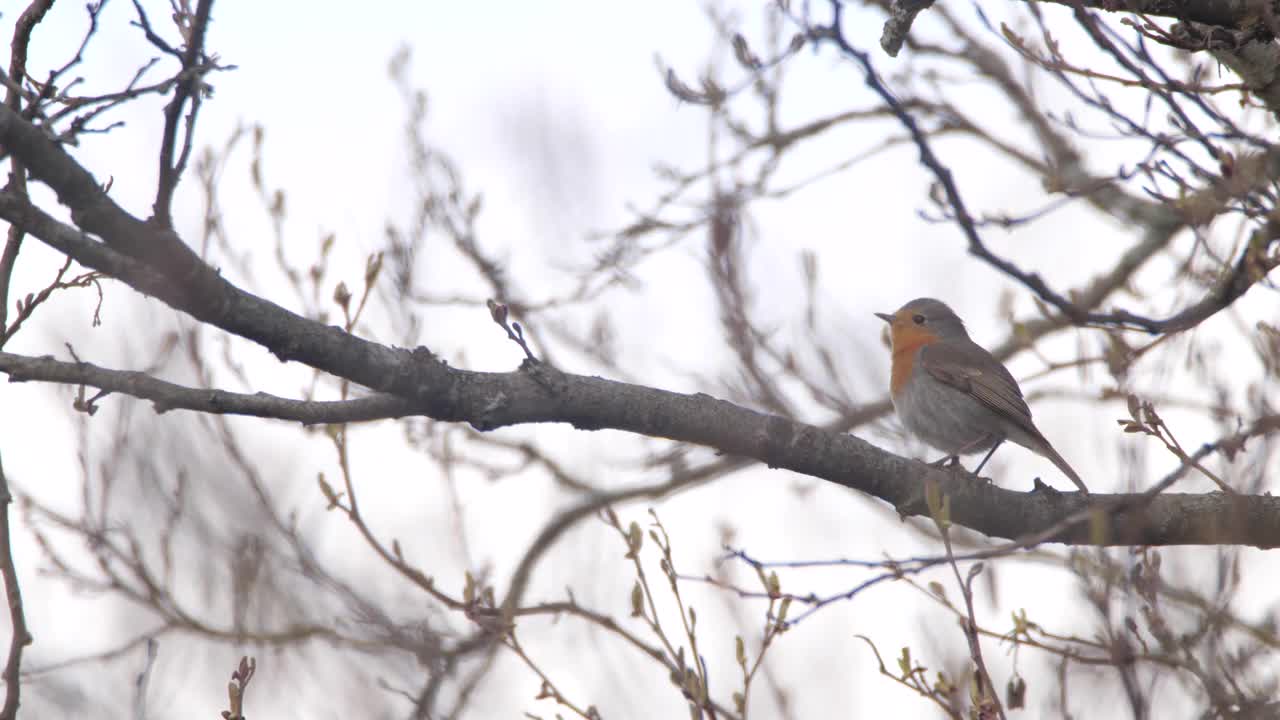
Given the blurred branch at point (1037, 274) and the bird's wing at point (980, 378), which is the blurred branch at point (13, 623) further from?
the bird's wing at point (980, 378)

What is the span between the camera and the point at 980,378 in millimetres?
7070

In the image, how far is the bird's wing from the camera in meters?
6.86

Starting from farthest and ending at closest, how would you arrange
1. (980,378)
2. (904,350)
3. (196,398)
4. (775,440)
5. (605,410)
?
(904,350) → (980,378) → (775,440) → (605,410) → (196,398)

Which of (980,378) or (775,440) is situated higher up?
(980,378)

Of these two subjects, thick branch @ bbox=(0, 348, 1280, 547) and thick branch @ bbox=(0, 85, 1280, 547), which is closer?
thick branch @ bbox=(0, 85, 1280, 547)

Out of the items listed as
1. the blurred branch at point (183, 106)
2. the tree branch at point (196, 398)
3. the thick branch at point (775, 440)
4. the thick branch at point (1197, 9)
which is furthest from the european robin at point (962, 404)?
the blurred branch at point (183, 106)

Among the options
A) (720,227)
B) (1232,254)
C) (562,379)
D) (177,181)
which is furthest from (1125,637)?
(720,227)

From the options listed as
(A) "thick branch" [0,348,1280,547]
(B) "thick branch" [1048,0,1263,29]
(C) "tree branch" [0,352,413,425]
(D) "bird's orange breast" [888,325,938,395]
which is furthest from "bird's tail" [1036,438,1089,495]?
(C) "tree branch" [0,352,413,425]

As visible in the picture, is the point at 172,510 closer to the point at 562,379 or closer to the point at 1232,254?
the point at 562,379

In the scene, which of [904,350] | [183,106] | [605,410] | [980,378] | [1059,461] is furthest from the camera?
[904,350]

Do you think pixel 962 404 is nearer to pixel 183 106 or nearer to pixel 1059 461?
pixel 1059 461

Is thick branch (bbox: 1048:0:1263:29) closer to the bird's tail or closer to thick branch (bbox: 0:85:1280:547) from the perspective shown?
thick branch (bbox: 0:85:1280:547)

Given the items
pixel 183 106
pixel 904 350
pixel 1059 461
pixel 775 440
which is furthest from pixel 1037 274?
pixel 904 350

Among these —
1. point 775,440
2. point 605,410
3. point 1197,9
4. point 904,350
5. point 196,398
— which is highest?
point 904,350
